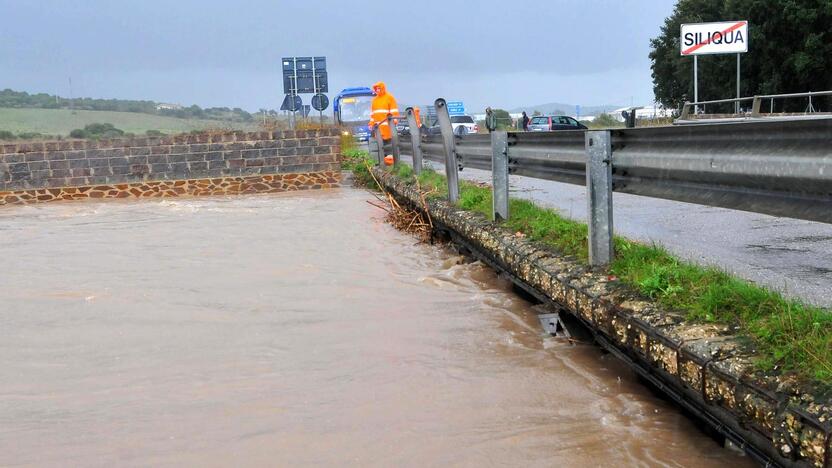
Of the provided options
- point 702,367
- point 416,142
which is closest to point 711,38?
point 416,142

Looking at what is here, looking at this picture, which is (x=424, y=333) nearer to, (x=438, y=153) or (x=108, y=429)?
(x=108, y=429)

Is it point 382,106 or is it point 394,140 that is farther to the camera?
point 382,106

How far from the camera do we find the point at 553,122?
36938 mm

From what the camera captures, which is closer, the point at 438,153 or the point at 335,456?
the point at 335,456

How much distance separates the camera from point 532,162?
6.51m

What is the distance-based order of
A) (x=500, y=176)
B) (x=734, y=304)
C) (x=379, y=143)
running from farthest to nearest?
1. (x=379, y=143)
2. (x=500, y=176)
3. (x=734, y=304)

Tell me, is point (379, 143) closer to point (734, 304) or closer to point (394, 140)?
point (394, 140)

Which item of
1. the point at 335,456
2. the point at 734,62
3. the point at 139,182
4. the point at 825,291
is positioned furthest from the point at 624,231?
the point at 734,62

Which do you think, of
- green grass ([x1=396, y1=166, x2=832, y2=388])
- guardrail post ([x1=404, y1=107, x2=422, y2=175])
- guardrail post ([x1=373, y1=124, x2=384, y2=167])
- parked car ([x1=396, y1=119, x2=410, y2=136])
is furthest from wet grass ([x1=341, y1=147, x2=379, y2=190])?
green grass ([x1=396, y1=166, x2=832, y2=388])

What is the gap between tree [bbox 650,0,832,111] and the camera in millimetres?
36594

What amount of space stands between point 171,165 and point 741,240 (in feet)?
52.1

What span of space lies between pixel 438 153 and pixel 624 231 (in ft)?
14.7

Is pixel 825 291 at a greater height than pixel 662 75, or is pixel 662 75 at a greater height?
pixel 662 75

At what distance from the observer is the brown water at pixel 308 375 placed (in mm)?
3627
